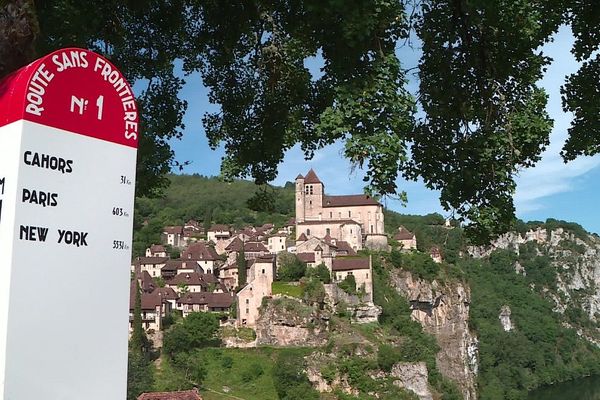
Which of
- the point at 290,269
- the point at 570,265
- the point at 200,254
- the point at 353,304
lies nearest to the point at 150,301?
the point at 290,269

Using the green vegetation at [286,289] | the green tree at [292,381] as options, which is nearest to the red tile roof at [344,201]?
the green vegetation at [286,289]

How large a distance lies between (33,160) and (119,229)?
54cm

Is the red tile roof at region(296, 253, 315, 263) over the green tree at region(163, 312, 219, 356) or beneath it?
over

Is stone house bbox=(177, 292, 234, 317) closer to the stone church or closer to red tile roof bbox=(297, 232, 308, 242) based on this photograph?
red tile roof bbox=(297, 232, 308, 242)

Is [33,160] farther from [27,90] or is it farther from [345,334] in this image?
[345,334]

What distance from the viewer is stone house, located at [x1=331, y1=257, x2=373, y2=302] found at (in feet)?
240

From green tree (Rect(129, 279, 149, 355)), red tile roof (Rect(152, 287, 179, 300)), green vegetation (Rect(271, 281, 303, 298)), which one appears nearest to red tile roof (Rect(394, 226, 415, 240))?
green vegetation (Rect(271, 281, 303, 298))

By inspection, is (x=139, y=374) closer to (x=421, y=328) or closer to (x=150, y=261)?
(x=150, y=261)

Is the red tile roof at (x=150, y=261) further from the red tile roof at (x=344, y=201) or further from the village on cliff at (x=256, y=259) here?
the red tile roof at (x=344, y=201)

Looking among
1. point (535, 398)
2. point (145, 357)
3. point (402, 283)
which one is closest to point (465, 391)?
point (402, 283)

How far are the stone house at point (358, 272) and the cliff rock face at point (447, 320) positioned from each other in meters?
8.95

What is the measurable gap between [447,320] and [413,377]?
2601 cm

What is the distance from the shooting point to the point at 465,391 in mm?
78438

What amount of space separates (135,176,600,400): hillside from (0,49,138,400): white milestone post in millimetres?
5020
